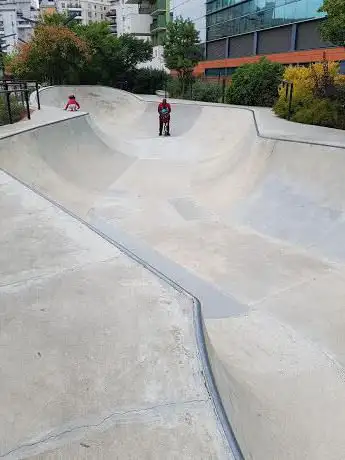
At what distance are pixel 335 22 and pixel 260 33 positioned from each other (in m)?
17.8

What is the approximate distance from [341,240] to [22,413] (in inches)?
216

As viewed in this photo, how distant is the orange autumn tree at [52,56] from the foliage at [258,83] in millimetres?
9916

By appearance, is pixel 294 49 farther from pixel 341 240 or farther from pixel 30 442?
pixel 30 442

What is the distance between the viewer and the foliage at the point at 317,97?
12.0 metres

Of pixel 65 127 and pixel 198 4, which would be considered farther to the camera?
pixel 198 4

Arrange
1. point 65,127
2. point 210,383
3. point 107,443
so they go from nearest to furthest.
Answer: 1. point 107,443
2. point 210,383
3. point 65,127

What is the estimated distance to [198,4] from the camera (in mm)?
36094

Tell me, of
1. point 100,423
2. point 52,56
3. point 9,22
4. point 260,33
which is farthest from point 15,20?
point 100,423

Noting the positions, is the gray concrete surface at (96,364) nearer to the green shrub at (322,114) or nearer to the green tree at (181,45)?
the green shrub at (322,114)

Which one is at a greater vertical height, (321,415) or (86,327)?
(86,327)

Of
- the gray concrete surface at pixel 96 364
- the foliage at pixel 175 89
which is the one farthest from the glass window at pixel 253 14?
the gray concrete surface at pixel 96 364

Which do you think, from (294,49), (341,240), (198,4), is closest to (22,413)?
(341,240)

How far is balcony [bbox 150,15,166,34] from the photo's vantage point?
46.0 meters

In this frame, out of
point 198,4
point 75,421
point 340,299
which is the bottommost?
point 340,299
